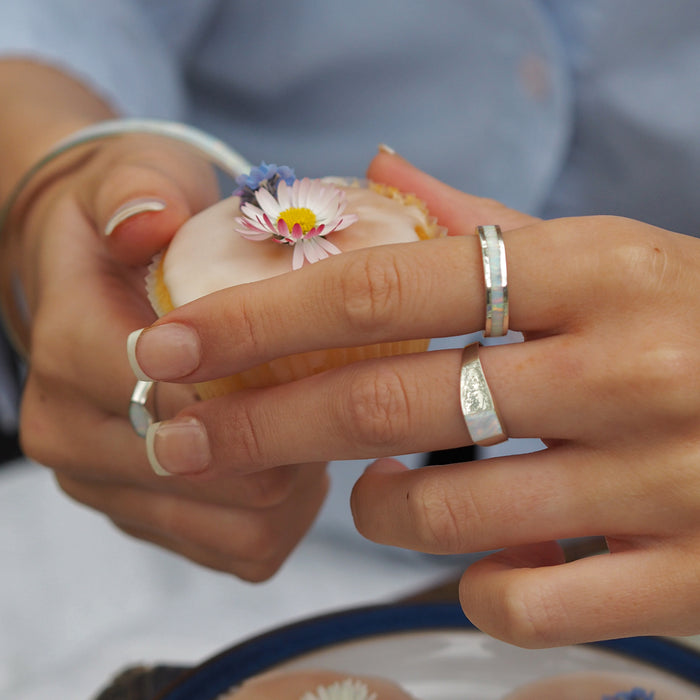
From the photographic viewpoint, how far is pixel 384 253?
1.18 ft

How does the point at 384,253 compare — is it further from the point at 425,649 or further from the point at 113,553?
the point at 113,553

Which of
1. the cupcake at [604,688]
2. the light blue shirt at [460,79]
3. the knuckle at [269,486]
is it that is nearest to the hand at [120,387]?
the knuckle at [269,486]

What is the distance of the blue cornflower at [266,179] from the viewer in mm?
408

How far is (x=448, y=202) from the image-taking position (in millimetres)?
462

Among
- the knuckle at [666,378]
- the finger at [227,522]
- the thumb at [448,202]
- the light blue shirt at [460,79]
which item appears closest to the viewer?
the knuckle at [666,378]

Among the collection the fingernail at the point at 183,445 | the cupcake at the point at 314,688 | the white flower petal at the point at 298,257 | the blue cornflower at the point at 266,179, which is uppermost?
the blue cornflower at the point at 266,179

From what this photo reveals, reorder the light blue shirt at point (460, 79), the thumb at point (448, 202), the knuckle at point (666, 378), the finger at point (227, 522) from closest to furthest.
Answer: the knuckle at point (666, 378), the thumb at point (448, 202), the finger at point (227, 522), the light blue shirt at point (460, 79)

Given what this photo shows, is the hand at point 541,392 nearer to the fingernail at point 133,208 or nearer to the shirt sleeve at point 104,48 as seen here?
the fingernail at point 133,208

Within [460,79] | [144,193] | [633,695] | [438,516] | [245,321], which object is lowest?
[633,695]

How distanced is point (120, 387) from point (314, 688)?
0.80ft

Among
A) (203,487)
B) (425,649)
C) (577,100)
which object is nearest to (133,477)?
(203,487)

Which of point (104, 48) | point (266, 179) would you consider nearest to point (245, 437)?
A: point (266, 179)

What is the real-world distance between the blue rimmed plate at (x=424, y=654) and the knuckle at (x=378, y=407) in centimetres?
14

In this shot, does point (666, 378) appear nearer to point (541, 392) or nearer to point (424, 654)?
point (541, 392)
